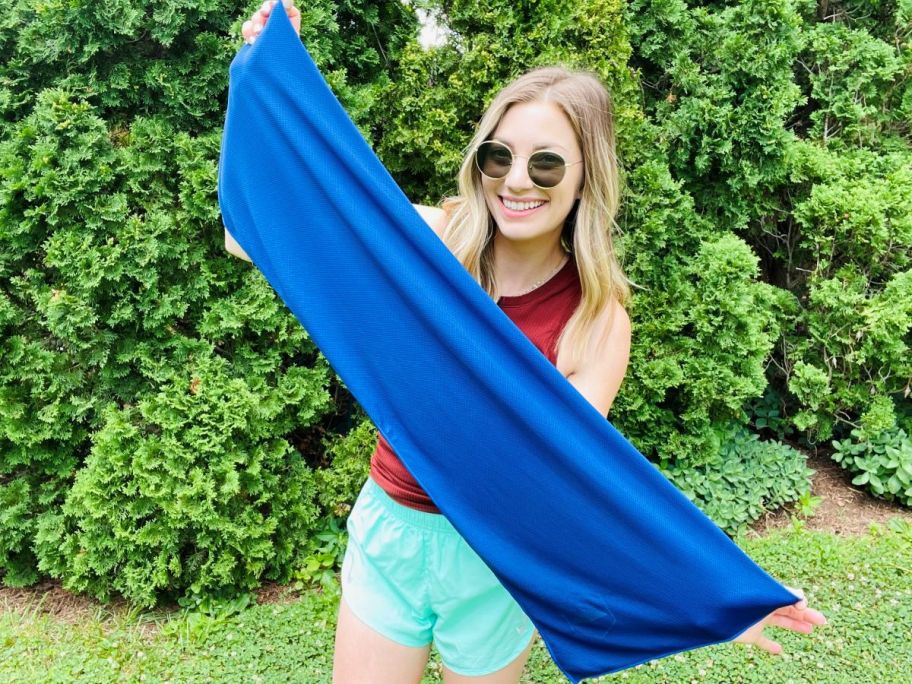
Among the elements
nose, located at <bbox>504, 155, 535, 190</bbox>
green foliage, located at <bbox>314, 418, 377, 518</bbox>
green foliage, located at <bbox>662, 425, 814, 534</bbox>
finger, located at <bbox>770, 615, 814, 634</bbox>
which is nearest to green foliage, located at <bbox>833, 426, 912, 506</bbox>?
green foliage, located at <bbox>662, 425, 814, 534</bbox>

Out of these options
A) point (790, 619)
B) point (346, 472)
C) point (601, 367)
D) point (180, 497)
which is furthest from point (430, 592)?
point (346, 472)

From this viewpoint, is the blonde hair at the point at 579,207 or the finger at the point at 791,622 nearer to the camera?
the finger at the point at 791,622

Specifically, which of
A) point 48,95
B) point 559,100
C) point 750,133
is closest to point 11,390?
point 48,95

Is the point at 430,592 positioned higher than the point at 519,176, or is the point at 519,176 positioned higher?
the point at 519,176

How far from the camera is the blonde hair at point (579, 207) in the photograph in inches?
71.1

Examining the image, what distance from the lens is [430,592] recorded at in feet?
5.86

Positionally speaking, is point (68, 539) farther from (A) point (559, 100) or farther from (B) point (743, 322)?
(B) point (743, 322)

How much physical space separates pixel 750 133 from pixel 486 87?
1.69 metres

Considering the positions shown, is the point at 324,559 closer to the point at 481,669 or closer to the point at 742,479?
the point at 481,669

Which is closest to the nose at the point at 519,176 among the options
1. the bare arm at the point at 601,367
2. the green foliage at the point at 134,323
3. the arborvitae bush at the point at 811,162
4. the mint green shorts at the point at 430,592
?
the bare arm at the point at 601,367

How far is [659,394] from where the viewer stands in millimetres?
4211

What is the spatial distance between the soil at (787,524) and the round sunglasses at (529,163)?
2.82m

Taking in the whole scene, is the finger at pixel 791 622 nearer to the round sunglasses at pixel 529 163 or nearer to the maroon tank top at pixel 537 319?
the maroon tank top at pixel 537 319

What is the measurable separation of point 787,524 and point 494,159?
11.8 ft
